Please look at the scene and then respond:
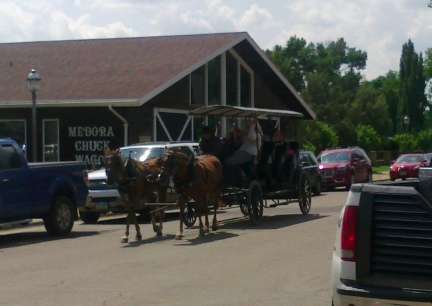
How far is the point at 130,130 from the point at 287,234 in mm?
13611

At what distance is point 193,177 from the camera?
1683 cm

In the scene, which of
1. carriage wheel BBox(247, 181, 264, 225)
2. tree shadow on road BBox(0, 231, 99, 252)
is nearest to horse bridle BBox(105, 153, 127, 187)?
tree shadow on road BBox(0, 231, 99, 252)

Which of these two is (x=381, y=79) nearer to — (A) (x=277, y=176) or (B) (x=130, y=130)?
(B) (x=130, y=130)

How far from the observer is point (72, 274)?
1266 centimetres

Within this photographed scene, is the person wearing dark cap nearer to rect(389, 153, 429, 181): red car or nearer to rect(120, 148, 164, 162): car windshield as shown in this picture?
rect(120, 148, 164, 162): car windshield

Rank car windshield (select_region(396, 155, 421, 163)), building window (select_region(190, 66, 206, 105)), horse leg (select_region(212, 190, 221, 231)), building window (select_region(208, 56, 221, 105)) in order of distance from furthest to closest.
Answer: car windshield (select_region(396, 155, 421, 163))
building window (select_region(208, 56, 221, 105))
building window (select_region(190, 66, 206, 105))
horse leg (select_region(212, 190, 221, 231))

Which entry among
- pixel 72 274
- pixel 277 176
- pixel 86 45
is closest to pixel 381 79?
pixel 86 45

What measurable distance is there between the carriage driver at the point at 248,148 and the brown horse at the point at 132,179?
2.05 meters

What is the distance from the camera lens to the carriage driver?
19000 millimetres

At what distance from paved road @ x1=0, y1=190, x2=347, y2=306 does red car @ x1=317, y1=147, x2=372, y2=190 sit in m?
15.5

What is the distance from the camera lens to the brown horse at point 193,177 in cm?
1648

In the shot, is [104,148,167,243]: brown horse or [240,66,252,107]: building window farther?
[240,66,252,107]: building window

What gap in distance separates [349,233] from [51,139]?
82.0ft

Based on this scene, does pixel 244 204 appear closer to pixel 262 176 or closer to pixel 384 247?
pixel 262 176
